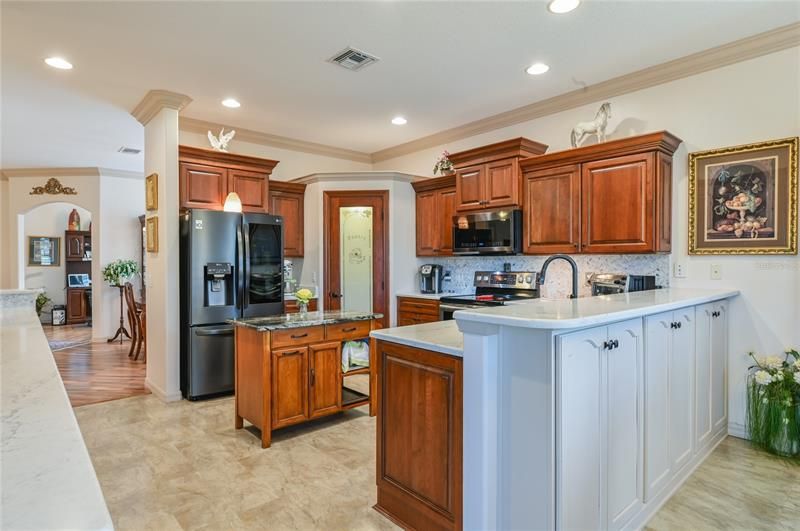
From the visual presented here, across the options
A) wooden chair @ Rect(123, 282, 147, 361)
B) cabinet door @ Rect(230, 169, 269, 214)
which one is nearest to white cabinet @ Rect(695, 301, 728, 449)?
cabinet door @ Rect(230, 169, 269, 214)

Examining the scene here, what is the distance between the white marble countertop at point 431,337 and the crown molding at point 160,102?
322cm

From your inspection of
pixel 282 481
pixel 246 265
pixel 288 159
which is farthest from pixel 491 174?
pixel 282 481

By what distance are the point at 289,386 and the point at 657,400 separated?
2289 millimetres

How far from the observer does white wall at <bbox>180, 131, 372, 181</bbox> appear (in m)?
4.85

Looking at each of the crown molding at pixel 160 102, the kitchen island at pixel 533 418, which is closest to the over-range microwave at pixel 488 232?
the kitchen island at pixel 533 418

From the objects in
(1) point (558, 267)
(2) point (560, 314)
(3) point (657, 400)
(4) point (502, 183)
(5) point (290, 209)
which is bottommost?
(3) point (657, 400)

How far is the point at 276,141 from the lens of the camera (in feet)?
17.8

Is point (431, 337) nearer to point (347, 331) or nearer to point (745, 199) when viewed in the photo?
point (347, 331)

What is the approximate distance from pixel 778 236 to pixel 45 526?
3938 mm

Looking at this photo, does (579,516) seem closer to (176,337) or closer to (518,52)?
(518,52)

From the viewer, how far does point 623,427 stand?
1912mm

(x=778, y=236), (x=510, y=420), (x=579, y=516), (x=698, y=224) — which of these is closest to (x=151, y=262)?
(x=510, y=420)

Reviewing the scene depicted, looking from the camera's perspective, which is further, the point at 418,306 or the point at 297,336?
the point at 418,306

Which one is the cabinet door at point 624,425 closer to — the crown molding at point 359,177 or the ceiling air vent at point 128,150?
the crown molding at point 359,177
